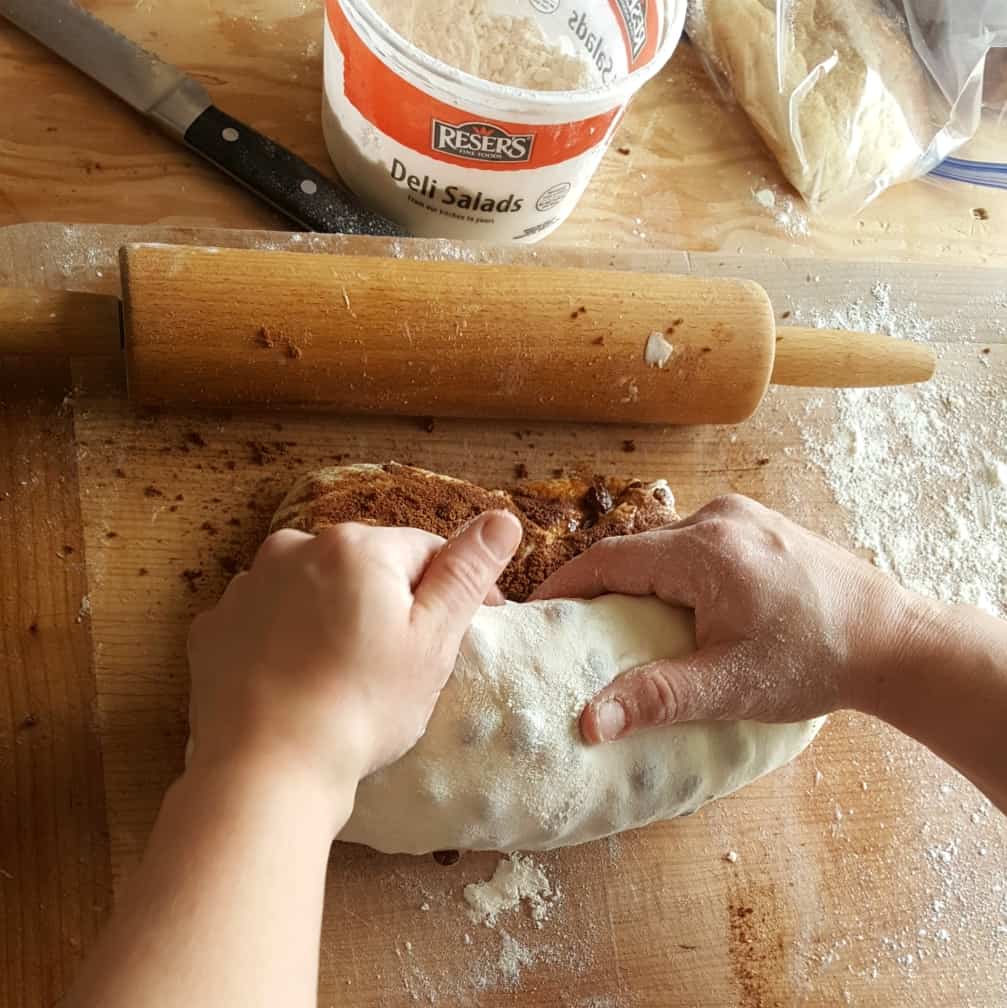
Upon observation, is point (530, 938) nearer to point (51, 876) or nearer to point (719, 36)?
point (51, 876)

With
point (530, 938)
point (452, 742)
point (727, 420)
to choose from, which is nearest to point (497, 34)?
point (727, 420)

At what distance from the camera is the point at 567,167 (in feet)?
4.62

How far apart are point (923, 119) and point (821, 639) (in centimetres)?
110

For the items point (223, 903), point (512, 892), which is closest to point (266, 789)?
point (223, 903)

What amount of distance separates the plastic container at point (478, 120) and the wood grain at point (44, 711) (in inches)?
21.2

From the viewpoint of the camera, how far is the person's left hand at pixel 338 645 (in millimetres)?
891

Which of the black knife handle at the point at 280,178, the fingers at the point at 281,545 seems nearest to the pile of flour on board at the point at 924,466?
the black knife handle at the point at 280,178

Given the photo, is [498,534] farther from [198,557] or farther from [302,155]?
[302,155]

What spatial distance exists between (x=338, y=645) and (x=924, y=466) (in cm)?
104

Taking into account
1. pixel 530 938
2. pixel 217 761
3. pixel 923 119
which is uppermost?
pixel 923 119

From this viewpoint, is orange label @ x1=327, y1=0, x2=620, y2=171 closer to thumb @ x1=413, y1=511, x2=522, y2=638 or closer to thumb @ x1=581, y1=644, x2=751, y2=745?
thumb @ x1=413, y1=511, x2=522, y2=638

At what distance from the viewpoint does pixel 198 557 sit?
1.29 metres

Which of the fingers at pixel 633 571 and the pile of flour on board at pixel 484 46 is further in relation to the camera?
the pile of flour on board at pixel 484 46

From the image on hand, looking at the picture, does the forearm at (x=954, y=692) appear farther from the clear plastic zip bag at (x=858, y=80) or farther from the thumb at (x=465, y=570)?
the clear plastic zip bag at (x=858, y=80)
